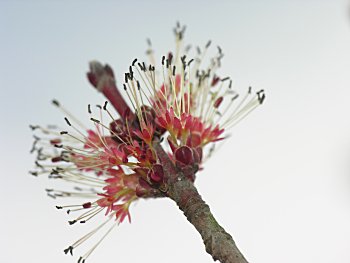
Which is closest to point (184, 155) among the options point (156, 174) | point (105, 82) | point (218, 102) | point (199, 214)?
point (156, 174)

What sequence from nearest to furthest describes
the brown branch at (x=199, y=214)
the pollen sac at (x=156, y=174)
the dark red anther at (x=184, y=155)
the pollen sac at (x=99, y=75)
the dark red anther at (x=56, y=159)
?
the brown branch at (x=199, y=214), the pollen sac at (x=156, y=174), the dark red anther at (x=184, y=155), the dark red anther at (x=56, y=159), the pollen sac at (x=99, y=75)

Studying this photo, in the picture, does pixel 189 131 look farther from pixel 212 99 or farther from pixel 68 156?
pixel 68 156

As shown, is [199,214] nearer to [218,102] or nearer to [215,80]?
[218,102]

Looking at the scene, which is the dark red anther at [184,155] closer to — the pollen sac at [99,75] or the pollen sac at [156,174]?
the pollen sac at [156,174]

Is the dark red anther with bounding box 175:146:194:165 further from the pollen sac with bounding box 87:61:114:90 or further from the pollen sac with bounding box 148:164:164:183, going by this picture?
the pollen sac with bounding box 87:61:114:90

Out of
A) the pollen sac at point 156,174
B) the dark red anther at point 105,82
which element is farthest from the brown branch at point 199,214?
the dark red anther at point 105,82

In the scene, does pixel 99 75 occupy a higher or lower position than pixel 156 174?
higher

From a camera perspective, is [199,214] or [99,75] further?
[99,75]

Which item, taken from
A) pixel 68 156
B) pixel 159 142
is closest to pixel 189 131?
pixel 159 142
